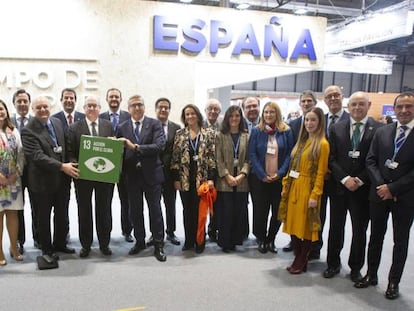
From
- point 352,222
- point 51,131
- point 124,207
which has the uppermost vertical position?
point 51,131

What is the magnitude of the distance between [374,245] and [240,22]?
4.85 m

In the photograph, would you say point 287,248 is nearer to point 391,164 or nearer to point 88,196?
point 391,164

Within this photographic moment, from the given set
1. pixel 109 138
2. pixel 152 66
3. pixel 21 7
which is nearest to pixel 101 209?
pixel 109 138

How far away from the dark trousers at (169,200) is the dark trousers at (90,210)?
65 cm

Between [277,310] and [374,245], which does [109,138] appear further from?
[374,245]

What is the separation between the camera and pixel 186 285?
2.87 m

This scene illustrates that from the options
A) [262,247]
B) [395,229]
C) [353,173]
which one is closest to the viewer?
[395,229]

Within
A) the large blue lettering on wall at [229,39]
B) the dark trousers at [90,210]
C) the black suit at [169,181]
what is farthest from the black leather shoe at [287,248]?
the large blue lettering on wall at [229,39]

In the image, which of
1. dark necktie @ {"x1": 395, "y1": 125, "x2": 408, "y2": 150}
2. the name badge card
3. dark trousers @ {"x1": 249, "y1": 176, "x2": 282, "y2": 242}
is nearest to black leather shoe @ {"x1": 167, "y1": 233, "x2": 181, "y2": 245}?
dark trousers @ {"x1": 249, "y1": 176, "x2": 282, "y2": 242}

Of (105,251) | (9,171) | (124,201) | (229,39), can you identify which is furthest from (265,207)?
(229,39)

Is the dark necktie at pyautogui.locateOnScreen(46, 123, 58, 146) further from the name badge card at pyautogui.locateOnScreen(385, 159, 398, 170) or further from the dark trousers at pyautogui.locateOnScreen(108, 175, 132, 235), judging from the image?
the name badge card at pyautogui.locateOnScreen(385, 159, 398, 170)

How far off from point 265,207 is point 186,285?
1.14 metres

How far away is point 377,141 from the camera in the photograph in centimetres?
269

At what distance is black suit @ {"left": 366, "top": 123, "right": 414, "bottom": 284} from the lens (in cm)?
253
